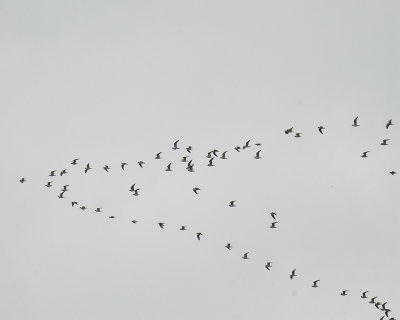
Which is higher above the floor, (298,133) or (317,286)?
(298,133)

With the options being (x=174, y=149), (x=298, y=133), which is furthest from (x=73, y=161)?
(x=298, y=133)

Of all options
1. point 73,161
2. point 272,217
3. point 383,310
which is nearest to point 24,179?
point 73,161

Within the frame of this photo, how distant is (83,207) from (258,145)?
19.1 meters

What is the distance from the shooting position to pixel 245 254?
138 meters

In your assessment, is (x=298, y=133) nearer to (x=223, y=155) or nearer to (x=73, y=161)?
(x=223, y=155)

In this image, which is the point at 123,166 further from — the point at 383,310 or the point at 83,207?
the point at 383,310

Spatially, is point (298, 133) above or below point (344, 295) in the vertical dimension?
above

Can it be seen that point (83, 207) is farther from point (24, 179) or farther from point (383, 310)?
point (383, 310)

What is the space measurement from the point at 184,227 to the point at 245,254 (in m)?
6.98

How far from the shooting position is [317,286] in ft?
451

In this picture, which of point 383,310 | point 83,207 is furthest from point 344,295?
point 83,207

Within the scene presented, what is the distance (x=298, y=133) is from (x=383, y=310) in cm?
2135

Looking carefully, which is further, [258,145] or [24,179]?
[24,179]

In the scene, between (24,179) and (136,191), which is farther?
(24,179)
